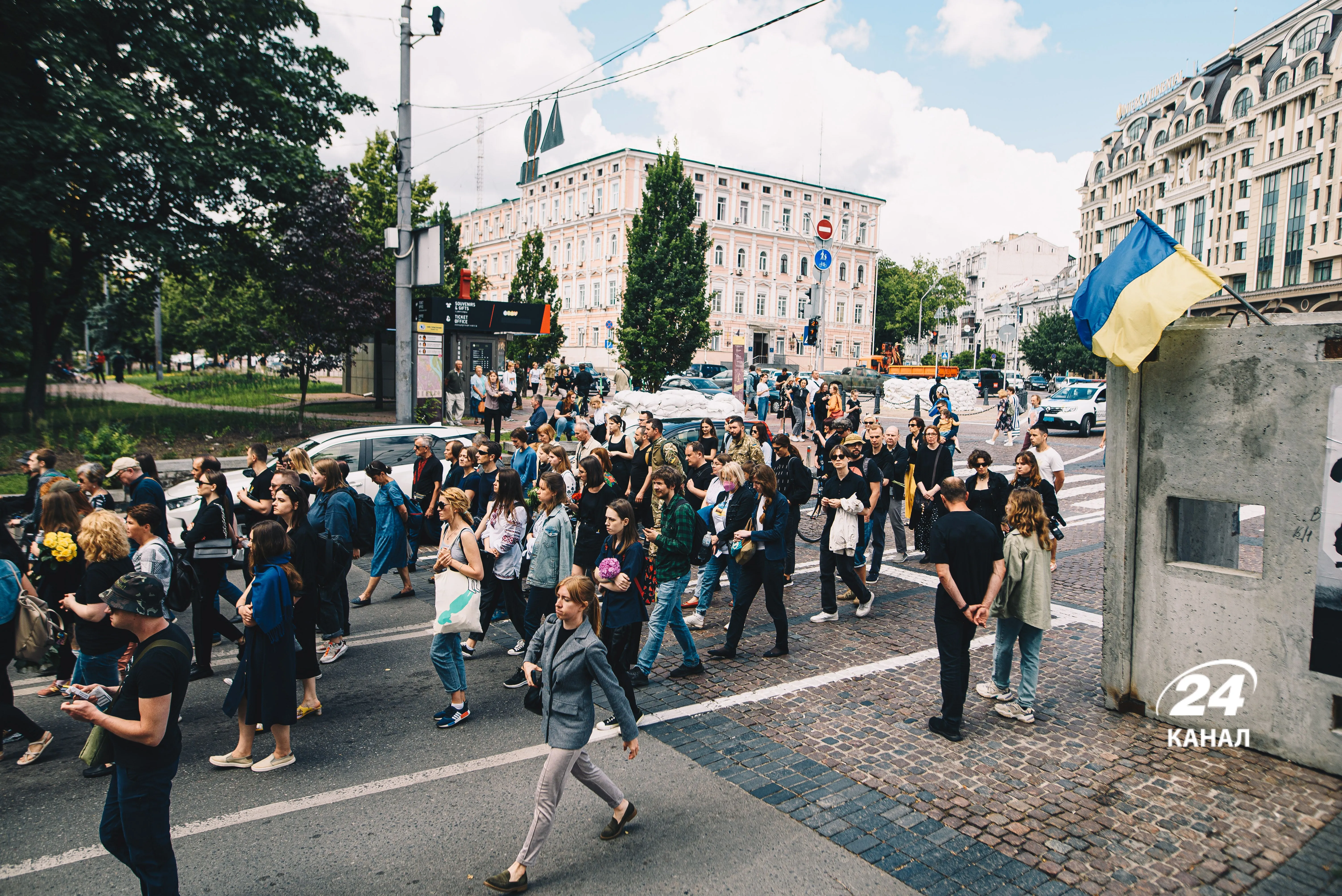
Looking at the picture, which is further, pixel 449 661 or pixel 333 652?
pixel 333 652

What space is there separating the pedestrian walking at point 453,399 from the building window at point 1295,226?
62.3 metres

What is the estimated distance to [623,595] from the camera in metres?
6.02

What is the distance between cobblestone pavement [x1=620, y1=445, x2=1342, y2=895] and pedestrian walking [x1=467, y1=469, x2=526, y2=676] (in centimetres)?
145

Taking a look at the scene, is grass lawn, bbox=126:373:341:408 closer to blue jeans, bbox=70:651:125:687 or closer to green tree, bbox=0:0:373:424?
green tree, bbox=0:0:373:424

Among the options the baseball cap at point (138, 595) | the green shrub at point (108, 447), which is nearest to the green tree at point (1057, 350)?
the green shrub at point (108, 447)

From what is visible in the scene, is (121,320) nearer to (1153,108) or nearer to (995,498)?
(995,498)

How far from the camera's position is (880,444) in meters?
10.6

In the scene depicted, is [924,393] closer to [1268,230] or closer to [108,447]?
[108,447]

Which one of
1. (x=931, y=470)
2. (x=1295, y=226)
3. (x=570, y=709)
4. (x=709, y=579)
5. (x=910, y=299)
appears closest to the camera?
(x=570, y=709)

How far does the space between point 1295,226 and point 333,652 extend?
7376 cm

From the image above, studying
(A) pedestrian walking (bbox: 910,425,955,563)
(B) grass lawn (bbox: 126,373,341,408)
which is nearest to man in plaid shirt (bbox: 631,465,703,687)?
(A) pedestrian walking (bbox: 910,425,955,563)

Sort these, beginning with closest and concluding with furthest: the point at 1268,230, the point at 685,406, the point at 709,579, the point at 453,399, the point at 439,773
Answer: the point at 439,773 < the point at 709,579 < the point at 685,406 < the point at 453,399 < the point at 1268,230

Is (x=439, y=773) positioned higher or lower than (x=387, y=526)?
lower

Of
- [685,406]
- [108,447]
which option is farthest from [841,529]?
[108,447]
